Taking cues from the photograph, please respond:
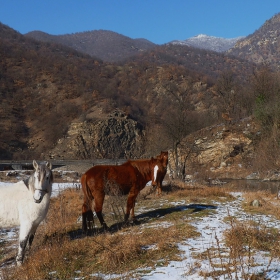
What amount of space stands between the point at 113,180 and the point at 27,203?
2.29 m

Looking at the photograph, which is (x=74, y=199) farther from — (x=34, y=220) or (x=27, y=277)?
(x=27, y=277)

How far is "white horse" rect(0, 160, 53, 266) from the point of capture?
546 cm

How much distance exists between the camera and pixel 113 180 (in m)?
7.52

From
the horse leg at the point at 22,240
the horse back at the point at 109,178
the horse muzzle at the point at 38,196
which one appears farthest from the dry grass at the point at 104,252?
the horse back at the point at 109,178

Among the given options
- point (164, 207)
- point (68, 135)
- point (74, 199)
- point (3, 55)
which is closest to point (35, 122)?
point (68, 135)

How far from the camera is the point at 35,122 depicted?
71.1 meters

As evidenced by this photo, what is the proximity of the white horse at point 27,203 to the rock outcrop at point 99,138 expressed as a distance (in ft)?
163

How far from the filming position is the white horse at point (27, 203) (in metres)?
5.46

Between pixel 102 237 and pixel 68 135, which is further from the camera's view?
pixel 68 135

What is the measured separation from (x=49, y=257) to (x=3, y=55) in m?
97.2

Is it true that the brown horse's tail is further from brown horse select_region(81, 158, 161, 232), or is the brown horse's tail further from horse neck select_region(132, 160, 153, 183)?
horse neck select_region(132, 160, 153, 183)

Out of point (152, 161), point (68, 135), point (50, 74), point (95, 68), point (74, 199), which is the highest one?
point (95, 68)

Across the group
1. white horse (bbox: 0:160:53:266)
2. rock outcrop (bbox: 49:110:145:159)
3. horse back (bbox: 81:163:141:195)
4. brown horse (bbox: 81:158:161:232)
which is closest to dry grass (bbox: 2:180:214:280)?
white horse (bbox: 0:160:53:266)

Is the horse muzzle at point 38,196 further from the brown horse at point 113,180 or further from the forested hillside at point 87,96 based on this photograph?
the forested hillside at point 87,96
